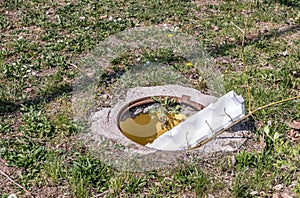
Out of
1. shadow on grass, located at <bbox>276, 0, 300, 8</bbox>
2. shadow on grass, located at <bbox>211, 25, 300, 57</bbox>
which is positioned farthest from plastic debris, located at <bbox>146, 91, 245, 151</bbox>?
shadow on grass, located at <bbox>276, 0, 300, 8</bbox>

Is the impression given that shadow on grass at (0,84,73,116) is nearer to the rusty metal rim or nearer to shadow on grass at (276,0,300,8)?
the rusty metal rim

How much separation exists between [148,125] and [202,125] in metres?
0.50

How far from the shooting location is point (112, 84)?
4715mm

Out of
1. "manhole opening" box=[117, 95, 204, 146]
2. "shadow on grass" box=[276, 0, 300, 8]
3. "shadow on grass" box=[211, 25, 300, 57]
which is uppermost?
"shadow on grass" box=[276, 0, 300, 8]

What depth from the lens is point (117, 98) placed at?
4.45 m

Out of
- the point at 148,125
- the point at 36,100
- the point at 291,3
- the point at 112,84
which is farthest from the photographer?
the point at 291,3

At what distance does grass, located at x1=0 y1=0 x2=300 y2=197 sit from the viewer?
3.47 meters

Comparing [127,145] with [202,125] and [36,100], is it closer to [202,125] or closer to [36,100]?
[202,125]

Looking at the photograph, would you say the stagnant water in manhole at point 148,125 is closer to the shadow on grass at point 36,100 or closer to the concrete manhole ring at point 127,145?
the concrete manhole ring at point 127,145

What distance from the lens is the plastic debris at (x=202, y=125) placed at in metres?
3.79

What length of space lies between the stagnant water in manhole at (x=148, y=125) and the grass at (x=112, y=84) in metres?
0.42

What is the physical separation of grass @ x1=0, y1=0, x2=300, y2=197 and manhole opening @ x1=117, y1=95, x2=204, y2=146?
43 cm

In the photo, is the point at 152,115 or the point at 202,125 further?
the point at 152,115

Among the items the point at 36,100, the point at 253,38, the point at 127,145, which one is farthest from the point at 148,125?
the point at 253,38
